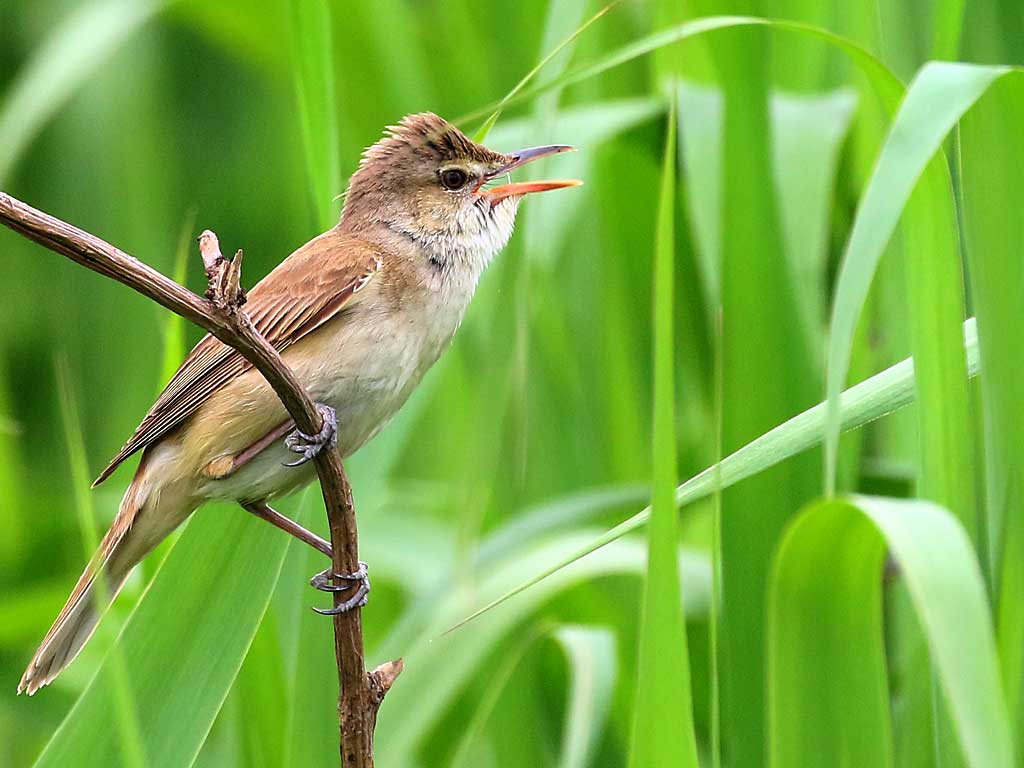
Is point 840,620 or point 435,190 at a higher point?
point 435,190

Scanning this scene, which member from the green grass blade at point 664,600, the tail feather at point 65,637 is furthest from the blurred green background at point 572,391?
the tail feather at point 65,637

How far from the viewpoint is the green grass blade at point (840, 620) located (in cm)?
156

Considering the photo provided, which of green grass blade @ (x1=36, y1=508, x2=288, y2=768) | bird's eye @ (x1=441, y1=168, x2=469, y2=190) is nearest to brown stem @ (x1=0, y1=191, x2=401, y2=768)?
green grass blade @ (x1=36, y1=508, x2=288, y2=768)

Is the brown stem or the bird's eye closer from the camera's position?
the brown stem

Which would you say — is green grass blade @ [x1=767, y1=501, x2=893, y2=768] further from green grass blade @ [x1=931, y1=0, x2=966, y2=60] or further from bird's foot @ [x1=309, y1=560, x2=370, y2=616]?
green grass blade @ [x1=931, y1=0, x2=966, y2=60]

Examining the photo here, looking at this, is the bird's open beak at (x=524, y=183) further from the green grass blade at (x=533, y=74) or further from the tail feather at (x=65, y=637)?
the tail feather at (x=65, y=637)

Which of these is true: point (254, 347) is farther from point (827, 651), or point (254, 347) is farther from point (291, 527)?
point (827, 651)

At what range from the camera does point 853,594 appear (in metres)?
1.78

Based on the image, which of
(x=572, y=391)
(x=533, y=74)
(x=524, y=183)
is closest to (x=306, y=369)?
(x=524, y=183)

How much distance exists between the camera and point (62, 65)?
3.37m

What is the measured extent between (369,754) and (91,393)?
2986 mm

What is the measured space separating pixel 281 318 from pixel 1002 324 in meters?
1.32

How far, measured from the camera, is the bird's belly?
2.43 m

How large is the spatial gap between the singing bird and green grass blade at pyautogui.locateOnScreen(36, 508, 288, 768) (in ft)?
0.96
